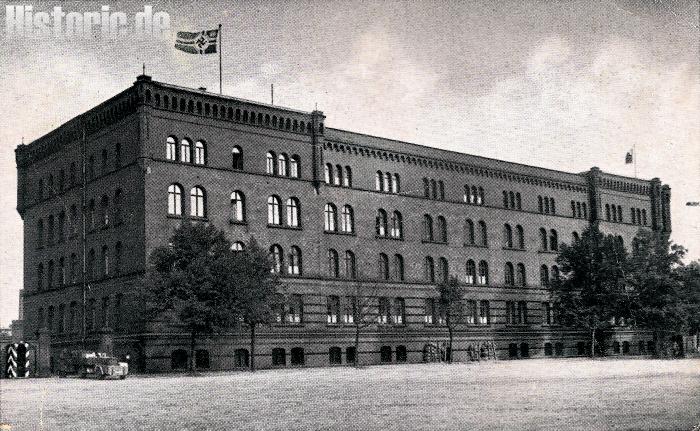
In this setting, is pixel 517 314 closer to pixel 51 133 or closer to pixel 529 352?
pixel 529 352

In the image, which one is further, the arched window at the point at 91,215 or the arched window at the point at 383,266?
the arched window at the point at 383,266

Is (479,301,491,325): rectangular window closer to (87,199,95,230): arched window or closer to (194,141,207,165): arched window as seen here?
(194,141,207,165): arched window

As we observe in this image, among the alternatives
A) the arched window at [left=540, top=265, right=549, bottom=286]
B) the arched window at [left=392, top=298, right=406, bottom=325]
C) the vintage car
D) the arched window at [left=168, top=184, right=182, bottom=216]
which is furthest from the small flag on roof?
the arched window at [left=540, top=265, right=549, bottom=286]

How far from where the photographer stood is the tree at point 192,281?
146 feet

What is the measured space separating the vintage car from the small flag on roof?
53.1 ft

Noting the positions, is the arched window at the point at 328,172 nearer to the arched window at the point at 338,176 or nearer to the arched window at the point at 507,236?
the arched window at the point at 338,176

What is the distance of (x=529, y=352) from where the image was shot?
71.4m

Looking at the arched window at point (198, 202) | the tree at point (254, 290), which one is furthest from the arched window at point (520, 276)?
the arched window at point (198, 202)

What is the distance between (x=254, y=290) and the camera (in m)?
47.1

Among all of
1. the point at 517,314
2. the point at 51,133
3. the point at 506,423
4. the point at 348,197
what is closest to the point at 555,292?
the point at 517,314

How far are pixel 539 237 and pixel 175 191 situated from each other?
116 feet

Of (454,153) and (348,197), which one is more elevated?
(454,153)

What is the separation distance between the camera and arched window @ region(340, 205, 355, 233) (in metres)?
61.1

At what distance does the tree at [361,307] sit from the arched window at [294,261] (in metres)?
4.58
